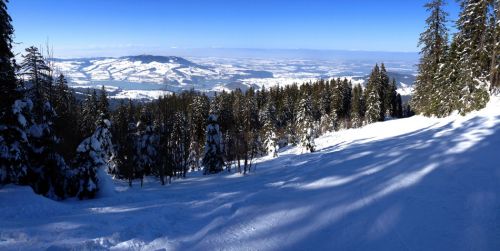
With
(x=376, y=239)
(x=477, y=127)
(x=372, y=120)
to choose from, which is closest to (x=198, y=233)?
(x=376, y=239)

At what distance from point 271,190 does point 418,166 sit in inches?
226

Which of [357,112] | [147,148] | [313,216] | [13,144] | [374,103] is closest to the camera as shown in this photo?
[313,216]

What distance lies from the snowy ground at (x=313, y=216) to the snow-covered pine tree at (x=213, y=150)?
1247 cm

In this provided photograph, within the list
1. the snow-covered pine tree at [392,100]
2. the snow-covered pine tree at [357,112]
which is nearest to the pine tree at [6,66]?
the snow-covered pine tree at [357,112]

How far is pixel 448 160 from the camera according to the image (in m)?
12.6

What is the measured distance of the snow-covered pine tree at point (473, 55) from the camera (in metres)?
25.0

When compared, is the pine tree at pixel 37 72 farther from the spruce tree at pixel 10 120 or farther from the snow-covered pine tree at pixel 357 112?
the snow-covered pine tree at pixel 357 112

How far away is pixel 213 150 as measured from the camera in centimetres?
2608

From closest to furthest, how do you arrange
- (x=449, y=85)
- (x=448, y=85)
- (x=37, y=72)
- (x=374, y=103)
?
(x=37, y=72) < (x=449, y=85) < (x=448, y=85) < (x=374, y=103)

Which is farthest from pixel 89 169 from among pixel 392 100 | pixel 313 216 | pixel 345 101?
pixel 392 100

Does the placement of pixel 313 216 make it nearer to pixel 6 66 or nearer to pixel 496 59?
pixel 6 66

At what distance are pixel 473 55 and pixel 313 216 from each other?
26360 millimetres

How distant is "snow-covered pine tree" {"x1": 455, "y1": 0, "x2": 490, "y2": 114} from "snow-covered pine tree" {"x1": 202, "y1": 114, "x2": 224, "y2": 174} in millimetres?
19295

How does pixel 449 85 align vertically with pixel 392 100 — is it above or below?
above
